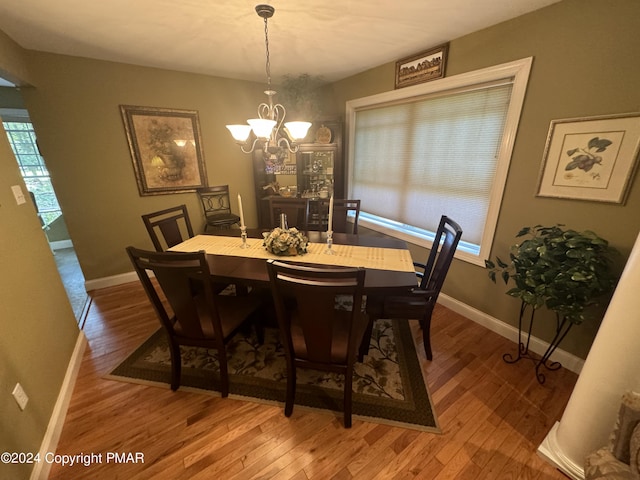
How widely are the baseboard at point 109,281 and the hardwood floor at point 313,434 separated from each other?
1.41 m

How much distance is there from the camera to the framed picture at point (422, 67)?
226 cm

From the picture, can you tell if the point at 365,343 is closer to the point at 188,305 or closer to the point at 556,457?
the point at 556,457

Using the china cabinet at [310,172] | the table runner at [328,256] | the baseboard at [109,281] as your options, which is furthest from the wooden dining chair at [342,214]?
the baseboard at [109,281]

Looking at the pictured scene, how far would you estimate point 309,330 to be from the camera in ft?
4.22

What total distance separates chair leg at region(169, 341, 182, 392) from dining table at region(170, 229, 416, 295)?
1.76ft

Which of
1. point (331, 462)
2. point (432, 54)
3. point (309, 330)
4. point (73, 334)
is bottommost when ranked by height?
point (331, 462)

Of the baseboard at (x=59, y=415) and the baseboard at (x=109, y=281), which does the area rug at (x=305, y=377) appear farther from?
the baseboard at (x=109, y=281)

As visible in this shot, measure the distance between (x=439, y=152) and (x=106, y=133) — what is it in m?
3.58

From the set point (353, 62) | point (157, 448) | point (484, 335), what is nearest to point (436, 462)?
point (484, 335)

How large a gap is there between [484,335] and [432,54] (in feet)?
8.55

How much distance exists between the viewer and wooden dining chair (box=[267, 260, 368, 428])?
110 centimetres

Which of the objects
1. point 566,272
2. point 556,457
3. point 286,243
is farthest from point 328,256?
point 556,457

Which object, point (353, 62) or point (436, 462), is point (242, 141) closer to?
point (353, 62)

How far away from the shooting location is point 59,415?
1.49 m
